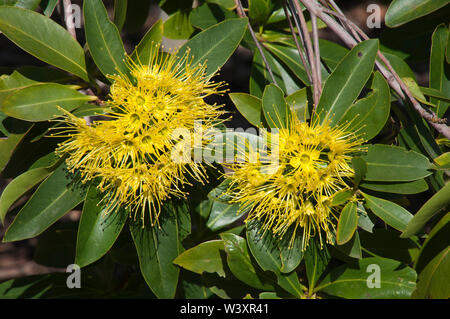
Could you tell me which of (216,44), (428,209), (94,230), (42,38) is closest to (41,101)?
(42,38)

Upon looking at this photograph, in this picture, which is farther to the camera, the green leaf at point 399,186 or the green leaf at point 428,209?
the green leaf at point 399,186

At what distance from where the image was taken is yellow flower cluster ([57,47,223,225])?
1.57 meters

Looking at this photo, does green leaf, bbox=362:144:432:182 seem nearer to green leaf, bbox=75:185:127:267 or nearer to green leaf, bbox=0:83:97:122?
green leaf, bbox=75:185:127:267

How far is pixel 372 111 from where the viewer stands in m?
1.66

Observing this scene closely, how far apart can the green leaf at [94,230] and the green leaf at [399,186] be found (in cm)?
104

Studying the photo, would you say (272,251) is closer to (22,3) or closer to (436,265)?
(436,265)

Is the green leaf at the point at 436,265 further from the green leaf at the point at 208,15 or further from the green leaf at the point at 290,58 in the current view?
the green leaf at the point at 208,15

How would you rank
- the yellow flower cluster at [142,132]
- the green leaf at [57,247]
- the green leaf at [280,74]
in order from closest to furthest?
the yellow flower cluster at [142,132], the green leaf at [280,74], the green leaf at [57,247]

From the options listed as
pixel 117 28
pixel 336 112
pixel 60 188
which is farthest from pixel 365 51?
pixel 60 188

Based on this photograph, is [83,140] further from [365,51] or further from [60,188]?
[365,51]

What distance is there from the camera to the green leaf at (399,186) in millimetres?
1614

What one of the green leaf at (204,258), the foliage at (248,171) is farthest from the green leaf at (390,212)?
the green leaf at (204,258)

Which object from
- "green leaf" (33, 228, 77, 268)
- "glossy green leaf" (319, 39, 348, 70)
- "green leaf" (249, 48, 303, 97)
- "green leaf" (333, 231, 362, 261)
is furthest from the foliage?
"green leaf" (33, 228, 77, 268)

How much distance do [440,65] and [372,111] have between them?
22.8 inches
